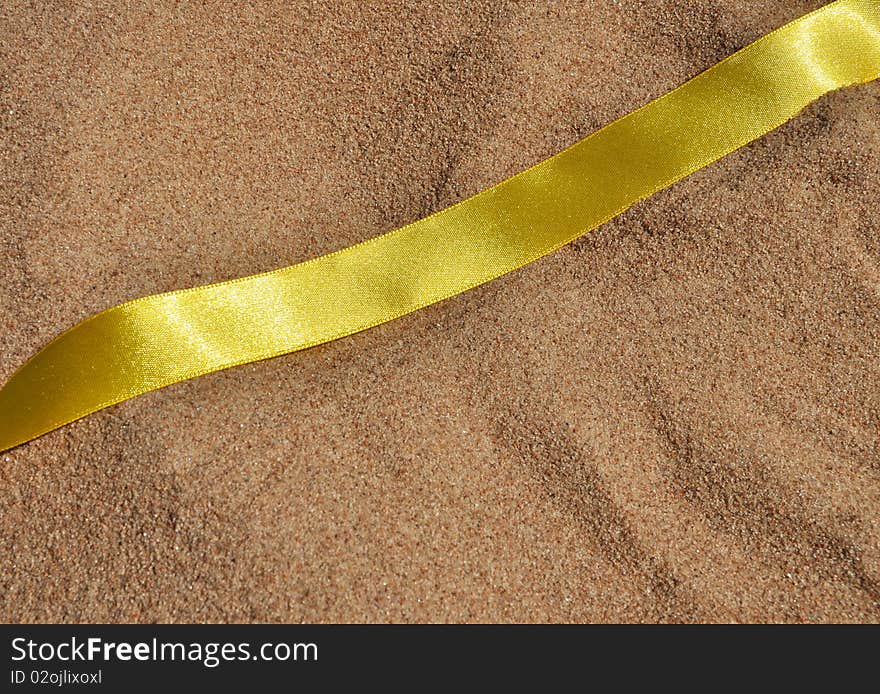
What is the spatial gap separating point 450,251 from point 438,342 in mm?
128

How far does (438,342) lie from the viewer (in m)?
1.07

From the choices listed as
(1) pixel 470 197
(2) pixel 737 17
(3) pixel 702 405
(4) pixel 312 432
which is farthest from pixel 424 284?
(2) pixel 737 17

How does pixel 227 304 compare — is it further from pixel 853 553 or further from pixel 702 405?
pixel 853 553

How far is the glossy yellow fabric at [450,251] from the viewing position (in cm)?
103

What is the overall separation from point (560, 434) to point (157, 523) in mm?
484

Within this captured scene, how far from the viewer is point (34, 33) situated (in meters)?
1.26

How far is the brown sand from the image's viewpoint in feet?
3.09

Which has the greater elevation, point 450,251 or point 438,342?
point 450,251

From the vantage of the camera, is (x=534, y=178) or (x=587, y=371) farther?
(x=534, y=178)

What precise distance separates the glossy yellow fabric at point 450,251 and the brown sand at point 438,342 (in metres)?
0.03

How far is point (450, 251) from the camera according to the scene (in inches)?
43.7

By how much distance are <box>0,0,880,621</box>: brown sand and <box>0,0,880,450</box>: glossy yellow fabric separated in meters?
0.03

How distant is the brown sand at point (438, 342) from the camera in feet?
3.09

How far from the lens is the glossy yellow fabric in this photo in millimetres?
1027
